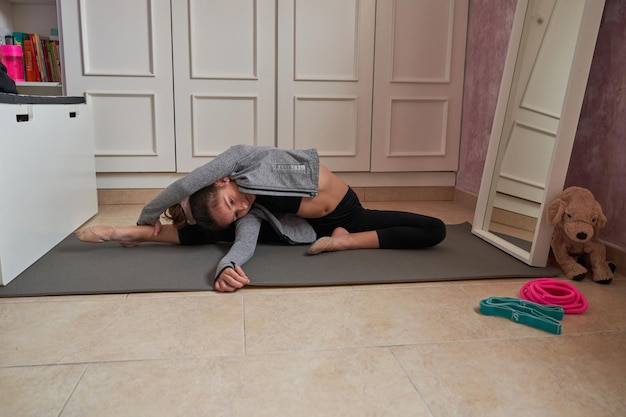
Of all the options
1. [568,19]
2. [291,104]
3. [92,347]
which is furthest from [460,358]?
[291,104]

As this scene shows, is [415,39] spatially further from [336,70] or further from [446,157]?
[446,157]

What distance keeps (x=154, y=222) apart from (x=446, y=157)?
6.25ft

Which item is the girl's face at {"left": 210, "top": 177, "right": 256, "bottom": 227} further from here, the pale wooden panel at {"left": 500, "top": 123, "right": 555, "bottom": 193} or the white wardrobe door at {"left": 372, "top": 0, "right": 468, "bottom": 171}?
the white wardrobe door at {"left": 372, "top": 0, "right": 468, "bottom": 171}

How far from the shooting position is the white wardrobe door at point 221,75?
2.91 m

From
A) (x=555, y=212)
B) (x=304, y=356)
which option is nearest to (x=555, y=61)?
(x=555, y=212)

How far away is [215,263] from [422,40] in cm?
193

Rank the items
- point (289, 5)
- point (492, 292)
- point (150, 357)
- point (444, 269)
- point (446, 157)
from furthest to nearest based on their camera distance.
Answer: point (446, 157)
point (289, 5)
point (444, 269)
point (492, 292)
point (150, 357)

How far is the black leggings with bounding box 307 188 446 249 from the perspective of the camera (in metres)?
2.01

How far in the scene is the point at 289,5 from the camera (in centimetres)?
294

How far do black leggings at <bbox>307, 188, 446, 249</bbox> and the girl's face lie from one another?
0.33 m

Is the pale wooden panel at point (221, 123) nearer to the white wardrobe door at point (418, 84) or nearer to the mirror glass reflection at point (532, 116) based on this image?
the white wardrobe door at point (418, 84)

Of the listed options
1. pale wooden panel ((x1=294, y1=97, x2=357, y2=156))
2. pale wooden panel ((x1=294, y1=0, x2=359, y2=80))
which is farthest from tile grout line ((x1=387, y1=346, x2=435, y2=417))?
pale wooden panel ((x1=294, y1=0, x2=359, y2=80))

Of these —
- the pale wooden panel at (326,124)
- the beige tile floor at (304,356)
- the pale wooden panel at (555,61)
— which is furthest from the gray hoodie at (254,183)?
the pale wooden panel at (326,124)

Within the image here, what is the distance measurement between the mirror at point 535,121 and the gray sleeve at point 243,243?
37.2 inches
